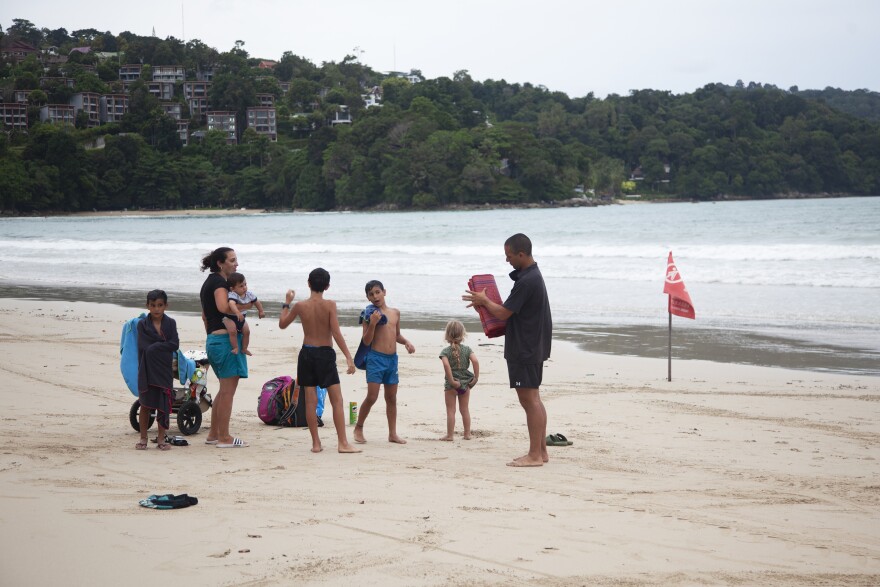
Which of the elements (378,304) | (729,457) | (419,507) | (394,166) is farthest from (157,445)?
(394,166)

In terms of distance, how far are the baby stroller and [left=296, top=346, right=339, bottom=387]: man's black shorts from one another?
3.84 ft

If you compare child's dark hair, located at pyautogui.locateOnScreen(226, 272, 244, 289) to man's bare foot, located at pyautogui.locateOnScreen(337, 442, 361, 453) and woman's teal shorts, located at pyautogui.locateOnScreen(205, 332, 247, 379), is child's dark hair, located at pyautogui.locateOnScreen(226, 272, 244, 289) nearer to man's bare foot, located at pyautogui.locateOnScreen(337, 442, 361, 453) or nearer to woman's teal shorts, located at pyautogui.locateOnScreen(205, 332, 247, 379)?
woman's teal shorts, located at pyautogui.locateOnScreen(205, 332, 247, 379)

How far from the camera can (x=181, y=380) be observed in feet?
24.3

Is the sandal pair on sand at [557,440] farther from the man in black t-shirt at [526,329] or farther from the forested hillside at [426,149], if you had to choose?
the forested hillside at [426,149]

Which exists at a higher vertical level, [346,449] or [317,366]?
[317,366]

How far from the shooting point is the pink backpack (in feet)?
26.2

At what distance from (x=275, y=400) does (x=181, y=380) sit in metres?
0.93

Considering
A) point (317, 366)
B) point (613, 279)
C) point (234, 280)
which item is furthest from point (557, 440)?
point (613, 279)

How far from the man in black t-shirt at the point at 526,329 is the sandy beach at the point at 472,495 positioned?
27 cm

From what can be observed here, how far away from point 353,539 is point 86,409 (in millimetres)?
4708

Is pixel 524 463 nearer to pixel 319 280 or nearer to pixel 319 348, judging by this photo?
pixel 319 348

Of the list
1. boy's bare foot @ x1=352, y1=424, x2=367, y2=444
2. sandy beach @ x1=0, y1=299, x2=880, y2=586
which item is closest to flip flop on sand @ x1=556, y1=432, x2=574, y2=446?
sandy beach @ x1=0, y1=299, x2=880, y2=586

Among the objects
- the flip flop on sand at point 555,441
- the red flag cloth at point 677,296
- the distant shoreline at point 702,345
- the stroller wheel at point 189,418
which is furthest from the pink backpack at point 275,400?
the distant shoreline at point 702,345

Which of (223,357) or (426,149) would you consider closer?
(223,357)
